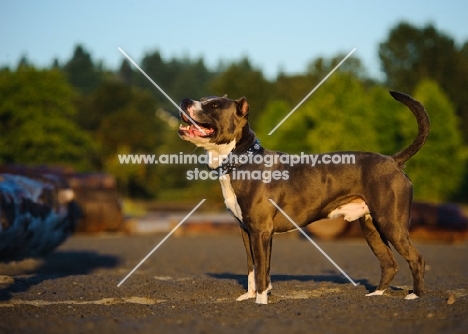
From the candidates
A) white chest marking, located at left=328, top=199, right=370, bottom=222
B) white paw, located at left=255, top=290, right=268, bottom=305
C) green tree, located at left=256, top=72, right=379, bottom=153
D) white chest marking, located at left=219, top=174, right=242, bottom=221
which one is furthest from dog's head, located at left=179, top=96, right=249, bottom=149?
green tree, located at left=256, top=72, right=379, bottom=153

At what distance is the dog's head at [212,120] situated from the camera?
1005 centimetres

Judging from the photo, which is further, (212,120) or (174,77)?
(174,77)

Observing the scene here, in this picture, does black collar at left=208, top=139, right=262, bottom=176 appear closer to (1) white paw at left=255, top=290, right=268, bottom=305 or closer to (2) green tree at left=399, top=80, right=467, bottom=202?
(1) white paw at left=255, top=290, right=268, bottom=305

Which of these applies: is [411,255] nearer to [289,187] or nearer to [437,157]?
[289,187]

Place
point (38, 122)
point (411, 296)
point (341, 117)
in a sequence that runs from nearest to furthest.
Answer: point (411, 296)
point (341, 117)
point (38, 122)

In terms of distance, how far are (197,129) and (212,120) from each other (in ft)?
0.70

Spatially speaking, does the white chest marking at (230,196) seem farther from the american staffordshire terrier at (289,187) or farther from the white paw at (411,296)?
the white paw at (411,296)

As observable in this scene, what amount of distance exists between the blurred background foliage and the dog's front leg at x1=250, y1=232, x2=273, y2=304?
33.2m

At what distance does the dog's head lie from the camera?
10055 mm

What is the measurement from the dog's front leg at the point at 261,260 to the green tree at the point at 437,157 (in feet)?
165

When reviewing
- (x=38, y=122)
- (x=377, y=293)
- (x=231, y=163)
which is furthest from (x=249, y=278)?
(x=38, y=122)

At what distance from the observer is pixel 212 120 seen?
33.2 feet

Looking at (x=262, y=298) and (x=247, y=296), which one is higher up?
(x=262, y=298)

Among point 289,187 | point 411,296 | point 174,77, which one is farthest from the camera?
point 174,77
